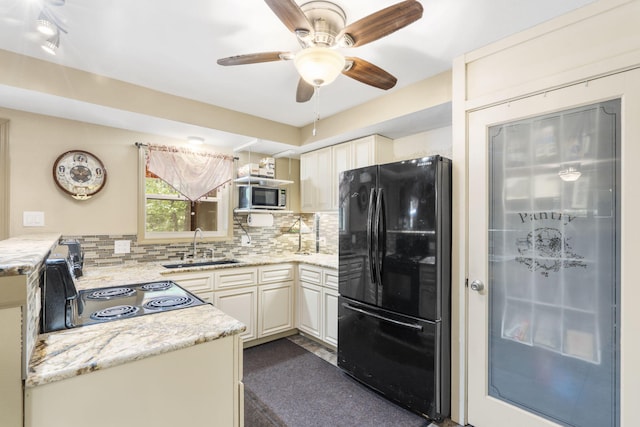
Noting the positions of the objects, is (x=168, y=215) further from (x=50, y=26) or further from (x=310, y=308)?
(x=50, y=26)

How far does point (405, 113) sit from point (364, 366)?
2.04m

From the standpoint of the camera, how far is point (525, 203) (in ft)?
5.95

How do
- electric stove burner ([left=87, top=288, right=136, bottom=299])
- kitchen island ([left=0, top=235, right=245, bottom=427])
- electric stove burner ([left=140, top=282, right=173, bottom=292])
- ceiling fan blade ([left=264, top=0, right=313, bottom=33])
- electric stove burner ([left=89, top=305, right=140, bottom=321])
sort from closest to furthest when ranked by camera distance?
kitchen island ([left=0, top=235, right=245, bottom=427]) → ceiling fan blade ([left=264, top=0, right=313, bottom=33]) → electric stove burner ([left=89, top=305, right=140, bottom=321]) → electric stove burner ([left=87, top=288, right=136, bottom=299]) → electric stove burner ([left=140, top=282, right=173, bottom=292])

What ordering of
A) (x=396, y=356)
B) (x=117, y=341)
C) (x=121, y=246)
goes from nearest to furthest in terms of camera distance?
(x=117, y=341) → (x=396, y=356) → (x=121, y=246)

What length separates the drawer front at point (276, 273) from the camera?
10.5ft

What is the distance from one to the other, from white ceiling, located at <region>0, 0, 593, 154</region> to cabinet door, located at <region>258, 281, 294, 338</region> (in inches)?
74.7

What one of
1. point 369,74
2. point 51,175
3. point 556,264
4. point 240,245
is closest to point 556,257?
point 556,264

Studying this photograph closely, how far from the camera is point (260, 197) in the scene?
349 cm

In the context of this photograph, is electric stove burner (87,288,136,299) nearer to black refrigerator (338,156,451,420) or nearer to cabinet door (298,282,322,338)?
black refrigerator (338,156,451,420)

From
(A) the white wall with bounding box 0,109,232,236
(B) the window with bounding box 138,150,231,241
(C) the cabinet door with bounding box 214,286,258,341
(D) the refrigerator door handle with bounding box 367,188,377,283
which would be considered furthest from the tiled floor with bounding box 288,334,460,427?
(A) the white wall with bounding box 0,109,232,236

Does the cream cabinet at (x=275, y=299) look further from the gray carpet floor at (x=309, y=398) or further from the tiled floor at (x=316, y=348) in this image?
the gray carpet floor at (x=309, y=398)

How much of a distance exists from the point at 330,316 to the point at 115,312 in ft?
6.38

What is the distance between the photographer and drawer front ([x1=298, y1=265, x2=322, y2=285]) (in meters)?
3.12

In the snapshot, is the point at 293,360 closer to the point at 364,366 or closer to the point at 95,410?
the point at 364,366
